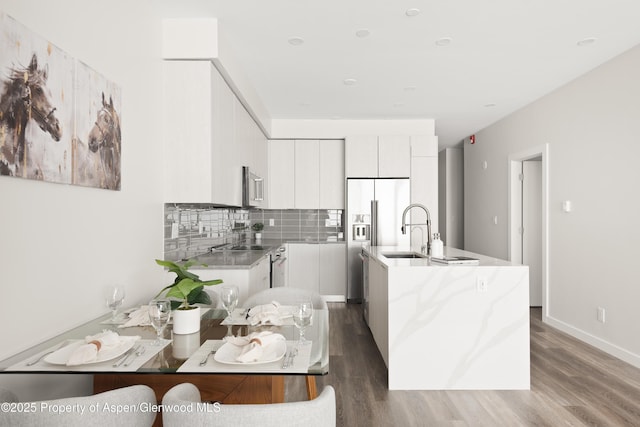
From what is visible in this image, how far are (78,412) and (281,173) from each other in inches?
204

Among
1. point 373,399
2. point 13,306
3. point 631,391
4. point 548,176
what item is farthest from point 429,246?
point 13,306

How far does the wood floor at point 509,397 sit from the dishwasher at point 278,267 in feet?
4.44

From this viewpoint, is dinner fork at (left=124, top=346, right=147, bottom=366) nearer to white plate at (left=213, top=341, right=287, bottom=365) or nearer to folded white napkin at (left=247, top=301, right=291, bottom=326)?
white plate at (left=213, top=341, right=287, bottom=365)

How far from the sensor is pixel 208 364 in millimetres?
1380

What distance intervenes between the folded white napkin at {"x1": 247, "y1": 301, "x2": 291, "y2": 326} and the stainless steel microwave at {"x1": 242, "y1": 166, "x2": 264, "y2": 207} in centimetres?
228

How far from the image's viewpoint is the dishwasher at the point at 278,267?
470 cm

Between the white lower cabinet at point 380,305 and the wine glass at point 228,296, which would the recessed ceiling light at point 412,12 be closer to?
the white lower cabinet at point 380,305

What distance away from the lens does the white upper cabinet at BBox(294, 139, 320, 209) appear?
6066 millimetres

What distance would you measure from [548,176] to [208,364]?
4642 mm

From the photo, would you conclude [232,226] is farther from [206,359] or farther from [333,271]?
[206,359]

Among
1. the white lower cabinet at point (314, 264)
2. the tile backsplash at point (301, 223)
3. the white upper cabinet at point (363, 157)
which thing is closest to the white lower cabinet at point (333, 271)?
the white lower cabinet at point (314, 264)

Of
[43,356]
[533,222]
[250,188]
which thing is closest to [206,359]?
[43,356]

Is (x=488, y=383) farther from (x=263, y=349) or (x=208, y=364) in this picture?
(x=208, y=364)

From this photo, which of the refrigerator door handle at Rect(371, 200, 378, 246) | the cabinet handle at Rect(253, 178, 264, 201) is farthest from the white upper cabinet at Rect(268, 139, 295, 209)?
the refrigerator door handle at Rect(371, 200, 378, 246)
